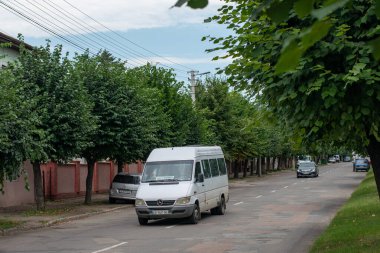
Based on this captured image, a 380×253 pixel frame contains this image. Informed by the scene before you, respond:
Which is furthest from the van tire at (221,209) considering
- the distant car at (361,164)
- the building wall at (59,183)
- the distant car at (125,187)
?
the distant car at (361,164)

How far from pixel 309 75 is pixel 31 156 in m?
12.6

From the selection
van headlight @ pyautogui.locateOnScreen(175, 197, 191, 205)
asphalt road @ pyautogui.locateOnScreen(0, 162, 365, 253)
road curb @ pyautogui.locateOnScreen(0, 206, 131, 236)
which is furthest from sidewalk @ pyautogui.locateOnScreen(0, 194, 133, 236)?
van headlight @ pyautogui.locateOnScreen(175, 197, 191, 205)

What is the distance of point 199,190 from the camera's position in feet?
60.0

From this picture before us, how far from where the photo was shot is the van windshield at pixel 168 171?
59.6 feet

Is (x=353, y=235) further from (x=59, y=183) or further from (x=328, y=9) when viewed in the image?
(x=59, y=183)

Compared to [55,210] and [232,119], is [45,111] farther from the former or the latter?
[232,119]

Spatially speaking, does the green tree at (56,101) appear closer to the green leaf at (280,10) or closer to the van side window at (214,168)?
the van side window at (214,168)

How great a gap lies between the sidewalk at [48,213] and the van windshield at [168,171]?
3.86m

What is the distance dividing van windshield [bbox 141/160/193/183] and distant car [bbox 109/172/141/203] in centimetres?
A: 911

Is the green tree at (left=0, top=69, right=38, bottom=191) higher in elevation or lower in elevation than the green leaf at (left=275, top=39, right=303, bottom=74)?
higher

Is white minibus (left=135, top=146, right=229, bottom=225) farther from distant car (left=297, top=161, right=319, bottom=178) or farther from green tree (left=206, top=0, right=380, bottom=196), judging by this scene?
distant car (left=297, top=161, right=319, bottom=178)

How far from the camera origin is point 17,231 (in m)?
17.3

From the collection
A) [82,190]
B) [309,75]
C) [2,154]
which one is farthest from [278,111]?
[82,190]

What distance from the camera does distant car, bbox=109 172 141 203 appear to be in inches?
1090
